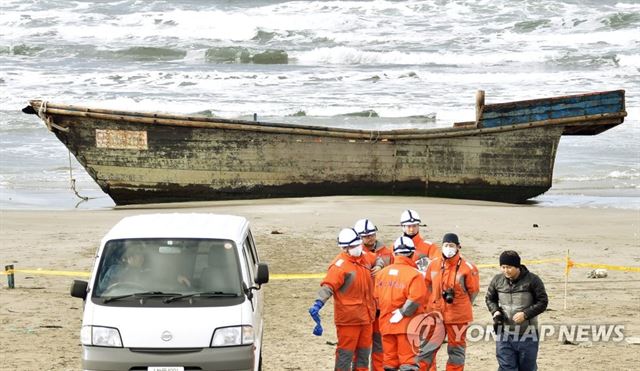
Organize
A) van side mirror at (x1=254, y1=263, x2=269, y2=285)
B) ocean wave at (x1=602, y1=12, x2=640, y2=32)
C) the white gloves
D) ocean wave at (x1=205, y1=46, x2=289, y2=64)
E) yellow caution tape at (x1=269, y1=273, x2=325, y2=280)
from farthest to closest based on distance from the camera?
ocean wave at (x1=602, y1=12, x2=640, y2=32), ocean wave at (x1=205, y1=46, x2=289, y2=64), yellow caution tape at (x1=269, y1=273, x2=325, y2=280), van side mirror at (x1=254, y1=263, x2=269, y2=285), the white gloves

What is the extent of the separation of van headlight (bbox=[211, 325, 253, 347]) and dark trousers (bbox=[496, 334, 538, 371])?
83.7 inches

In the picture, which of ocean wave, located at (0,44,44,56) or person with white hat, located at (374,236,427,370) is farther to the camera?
ocean wave, located at (0,44,44,56)

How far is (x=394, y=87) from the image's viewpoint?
45.1 metres

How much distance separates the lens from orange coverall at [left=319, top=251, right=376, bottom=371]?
9.92 metres

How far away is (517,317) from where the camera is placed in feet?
30.5

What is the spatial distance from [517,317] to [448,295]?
935 millimetres

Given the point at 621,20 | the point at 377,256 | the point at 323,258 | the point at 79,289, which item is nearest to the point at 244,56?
the point at 621,20

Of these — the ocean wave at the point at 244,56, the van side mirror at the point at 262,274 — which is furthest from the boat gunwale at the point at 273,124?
the ocean wave at the point at 244,56

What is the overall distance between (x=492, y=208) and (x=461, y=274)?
1203 cm

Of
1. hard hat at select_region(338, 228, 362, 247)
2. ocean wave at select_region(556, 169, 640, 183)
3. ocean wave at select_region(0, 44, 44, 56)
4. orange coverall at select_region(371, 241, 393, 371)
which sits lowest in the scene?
ocean wave at select_region(556, 169, 640, 183)

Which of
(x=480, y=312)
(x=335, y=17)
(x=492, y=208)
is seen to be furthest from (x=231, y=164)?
(x=335, y=17)

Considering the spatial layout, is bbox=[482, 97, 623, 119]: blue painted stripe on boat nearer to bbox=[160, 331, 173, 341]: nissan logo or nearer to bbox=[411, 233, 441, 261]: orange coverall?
bbox=[411, 233, 441, 261]: orange coverall

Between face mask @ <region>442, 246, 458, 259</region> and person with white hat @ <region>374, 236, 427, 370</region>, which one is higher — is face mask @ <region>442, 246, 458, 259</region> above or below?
above

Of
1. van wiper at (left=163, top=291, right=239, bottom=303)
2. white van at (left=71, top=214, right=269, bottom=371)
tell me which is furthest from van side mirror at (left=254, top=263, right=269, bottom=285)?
van wiper at (left=163, top=291, right=239, bottom=303)
